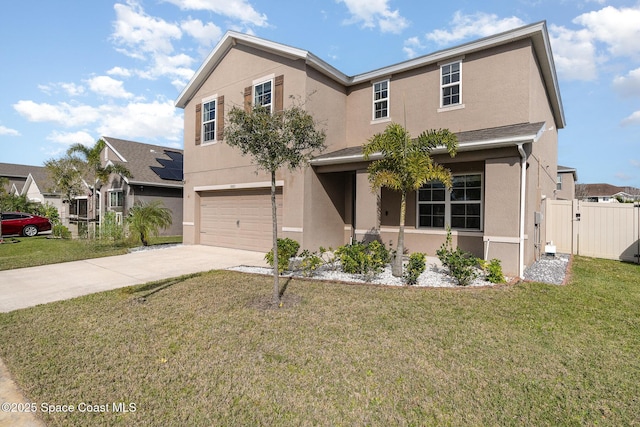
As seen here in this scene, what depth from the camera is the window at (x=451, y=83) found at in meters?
10.3

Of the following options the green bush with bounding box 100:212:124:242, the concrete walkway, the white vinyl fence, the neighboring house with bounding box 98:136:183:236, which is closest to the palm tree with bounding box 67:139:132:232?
the neighboring house with bounding box 98:136:183:236

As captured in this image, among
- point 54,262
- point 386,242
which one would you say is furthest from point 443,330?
point 54,262

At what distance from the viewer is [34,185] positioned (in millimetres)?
32844

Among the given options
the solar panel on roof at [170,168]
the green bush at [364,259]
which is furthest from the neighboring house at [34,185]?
the green bush at [364,259]

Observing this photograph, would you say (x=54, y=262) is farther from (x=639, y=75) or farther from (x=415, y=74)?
(x=639, y=75)

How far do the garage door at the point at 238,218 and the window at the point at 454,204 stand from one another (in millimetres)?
5235

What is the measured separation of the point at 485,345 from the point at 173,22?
41.4 feet

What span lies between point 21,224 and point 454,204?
80.6ft

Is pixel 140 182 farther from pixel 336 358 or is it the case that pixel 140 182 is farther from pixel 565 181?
pixel 565 181

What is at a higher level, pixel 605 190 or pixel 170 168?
pixel 605 190

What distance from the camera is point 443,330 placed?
15.2ft

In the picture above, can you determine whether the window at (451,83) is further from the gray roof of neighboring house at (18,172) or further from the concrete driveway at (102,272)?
the gray roof of neighboring house at (18,172)

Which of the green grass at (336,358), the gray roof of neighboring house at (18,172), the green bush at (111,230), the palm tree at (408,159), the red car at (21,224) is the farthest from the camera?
the gray roof of neighboring house at (18,172)

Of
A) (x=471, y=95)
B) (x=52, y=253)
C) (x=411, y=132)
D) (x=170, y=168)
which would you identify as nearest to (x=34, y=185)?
(x=170, y=168)
